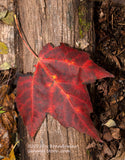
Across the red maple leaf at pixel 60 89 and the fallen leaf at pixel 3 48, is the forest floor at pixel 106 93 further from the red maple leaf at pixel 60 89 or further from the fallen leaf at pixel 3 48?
the red maple leaf at pixel 60 89

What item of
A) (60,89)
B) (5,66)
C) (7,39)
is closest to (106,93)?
(60,89)

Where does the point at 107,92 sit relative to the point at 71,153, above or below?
above

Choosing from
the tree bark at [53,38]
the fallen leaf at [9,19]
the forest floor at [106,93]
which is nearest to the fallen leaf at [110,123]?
the forest floor at [106,93]

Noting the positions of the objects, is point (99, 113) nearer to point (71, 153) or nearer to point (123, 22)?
point (71, 153)

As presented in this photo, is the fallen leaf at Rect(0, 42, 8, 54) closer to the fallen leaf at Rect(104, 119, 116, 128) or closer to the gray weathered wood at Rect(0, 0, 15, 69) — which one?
the gray weathered wood at Rect(0, 0, 15, 69)

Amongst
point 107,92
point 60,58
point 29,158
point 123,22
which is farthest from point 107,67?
point 29,158
